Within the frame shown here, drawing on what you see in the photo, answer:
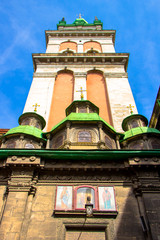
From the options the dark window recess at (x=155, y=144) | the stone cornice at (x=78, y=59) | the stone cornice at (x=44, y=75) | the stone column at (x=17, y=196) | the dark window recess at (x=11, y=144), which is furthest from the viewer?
the stone cornice at (x=78, y=59)

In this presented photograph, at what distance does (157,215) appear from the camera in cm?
824

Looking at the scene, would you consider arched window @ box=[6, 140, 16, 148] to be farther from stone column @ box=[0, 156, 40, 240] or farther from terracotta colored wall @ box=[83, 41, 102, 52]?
terracotta colored wall @ box=[83, 41, 102, 52]

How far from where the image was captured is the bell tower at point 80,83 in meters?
20.0

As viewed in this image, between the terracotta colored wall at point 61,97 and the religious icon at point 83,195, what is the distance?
30.9 feet

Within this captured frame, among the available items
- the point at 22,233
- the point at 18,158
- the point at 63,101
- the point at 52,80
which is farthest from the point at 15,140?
the point at 52,80

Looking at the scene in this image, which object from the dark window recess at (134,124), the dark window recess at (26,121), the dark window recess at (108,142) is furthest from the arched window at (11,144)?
the dark window recess at (134,124)

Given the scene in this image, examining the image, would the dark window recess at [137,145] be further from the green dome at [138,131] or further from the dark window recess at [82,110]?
the dark window recess at [82,110]

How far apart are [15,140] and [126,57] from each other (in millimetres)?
17938

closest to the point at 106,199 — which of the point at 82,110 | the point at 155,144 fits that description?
the point at 155,144

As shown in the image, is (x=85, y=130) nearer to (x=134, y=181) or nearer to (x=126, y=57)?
(x=134, y=181)

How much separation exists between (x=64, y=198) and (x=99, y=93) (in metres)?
14.8

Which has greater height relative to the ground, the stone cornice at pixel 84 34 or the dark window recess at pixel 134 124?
the stone cornice at pixel 84 34

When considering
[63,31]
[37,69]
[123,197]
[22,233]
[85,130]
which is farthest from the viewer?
[63,31]

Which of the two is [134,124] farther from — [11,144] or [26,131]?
[11,144]
